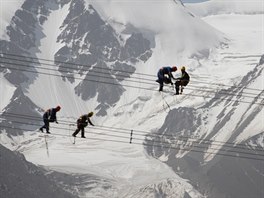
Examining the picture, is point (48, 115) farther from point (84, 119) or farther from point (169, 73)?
point (169, 73)

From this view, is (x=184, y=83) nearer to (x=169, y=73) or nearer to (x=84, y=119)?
(x=169, y=73)

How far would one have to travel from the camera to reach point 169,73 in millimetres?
76062

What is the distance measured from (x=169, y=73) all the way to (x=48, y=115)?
12.9 meters

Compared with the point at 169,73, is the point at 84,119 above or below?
below

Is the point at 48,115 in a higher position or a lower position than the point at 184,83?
lower

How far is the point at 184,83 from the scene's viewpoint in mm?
76438

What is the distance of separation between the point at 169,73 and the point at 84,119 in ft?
31.1

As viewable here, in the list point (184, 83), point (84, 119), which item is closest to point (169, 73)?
point (184, 83)

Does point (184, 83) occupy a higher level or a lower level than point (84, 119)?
higher

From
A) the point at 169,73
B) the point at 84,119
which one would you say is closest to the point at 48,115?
the point at 84,119

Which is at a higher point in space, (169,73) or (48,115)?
(169,73)

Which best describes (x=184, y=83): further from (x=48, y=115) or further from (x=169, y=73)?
(x=48, y=115)

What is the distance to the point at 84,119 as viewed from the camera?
77.9 meters

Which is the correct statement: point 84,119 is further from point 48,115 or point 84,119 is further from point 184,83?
point 184,83
